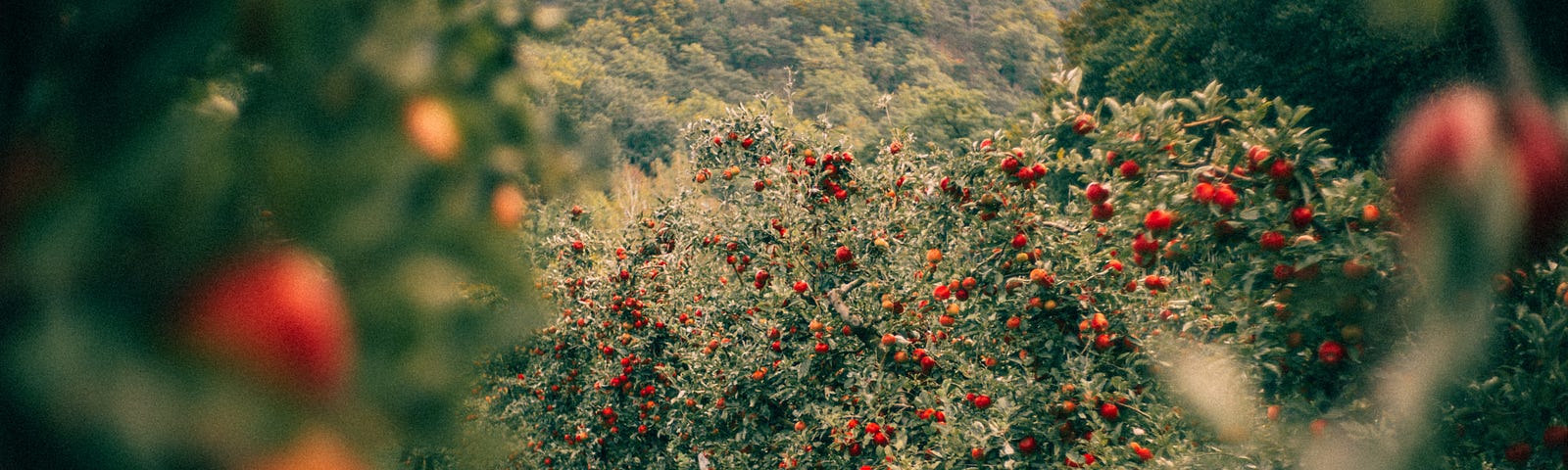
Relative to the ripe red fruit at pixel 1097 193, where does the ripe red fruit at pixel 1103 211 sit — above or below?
below

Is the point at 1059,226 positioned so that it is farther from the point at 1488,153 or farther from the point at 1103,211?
the point at 1488,153

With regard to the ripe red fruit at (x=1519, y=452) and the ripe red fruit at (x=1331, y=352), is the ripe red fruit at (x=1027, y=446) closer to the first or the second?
the ripe red fruit at (x=1331, y=352)

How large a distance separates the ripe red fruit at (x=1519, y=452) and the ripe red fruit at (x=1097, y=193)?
56.3 inches

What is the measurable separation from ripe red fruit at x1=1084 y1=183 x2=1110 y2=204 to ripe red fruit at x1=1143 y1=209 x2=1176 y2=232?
38cm

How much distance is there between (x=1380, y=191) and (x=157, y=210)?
9.51ft

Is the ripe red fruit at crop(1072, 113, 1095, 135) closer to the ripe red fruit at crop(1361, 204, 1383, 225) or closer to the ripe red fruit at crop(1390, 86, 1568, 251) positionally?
the ripe red fruit at crop(1361, 204, 1383, 225)

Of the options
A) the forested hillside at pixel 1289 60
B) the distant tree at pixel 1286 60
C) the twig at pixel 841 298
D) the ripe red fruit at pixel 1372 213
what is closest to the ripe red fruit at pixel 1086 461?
the ripe red fruit at pixel 1372 213

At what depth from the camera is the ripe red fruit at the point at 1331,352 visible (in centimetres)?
254

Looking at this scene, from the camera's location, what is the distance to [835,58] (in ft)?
178

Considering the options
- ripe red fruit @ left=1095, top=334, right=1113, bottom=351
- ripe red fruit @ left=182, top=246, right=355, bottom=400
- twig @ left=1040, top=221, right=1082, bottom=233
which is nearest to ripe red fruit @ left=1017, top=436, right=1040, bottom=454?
ripe red fruit @ left=1095, top=334, right=1113, bottom=351

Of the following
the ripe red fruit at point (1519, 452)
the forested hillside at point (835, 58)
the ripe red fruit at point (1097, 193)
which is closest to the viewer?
the ripe red fruit at point (1519, 452)

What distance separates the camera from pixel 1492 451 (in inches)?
99.0

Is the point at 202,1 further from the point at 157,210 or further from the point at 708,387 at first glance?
the point at 708,387

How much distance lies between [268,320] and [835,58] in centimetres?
5498
